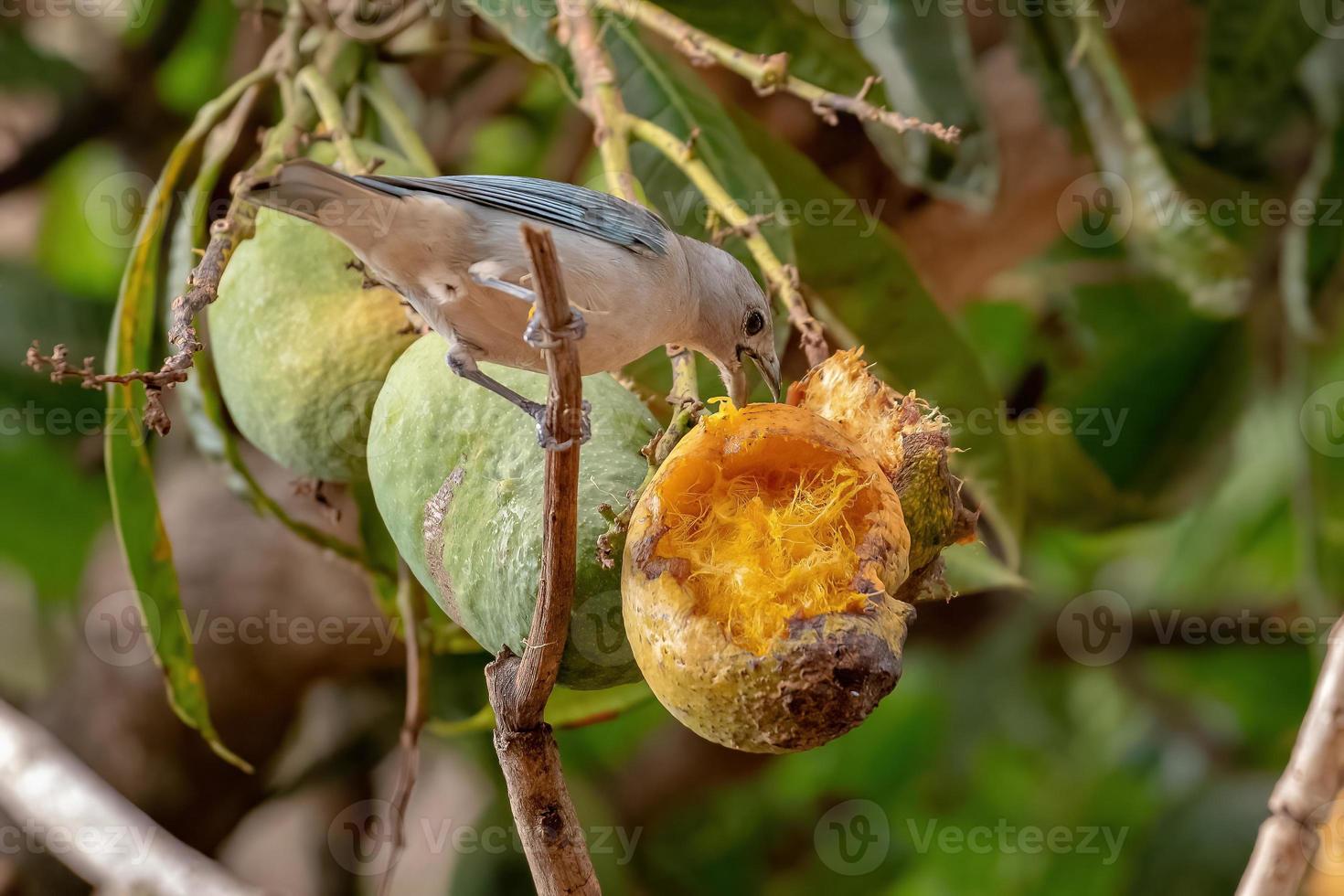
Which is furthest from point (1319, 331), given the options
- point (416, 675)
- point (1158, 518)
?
point (416, 675)

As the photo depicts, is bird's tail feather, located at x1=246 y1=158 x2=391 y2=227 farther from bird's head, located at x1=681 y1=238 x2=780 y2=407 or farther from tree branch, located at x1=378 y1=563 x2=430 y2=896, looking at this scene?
tree branch, located at x1=378 y1=563 x2=430 y2=896

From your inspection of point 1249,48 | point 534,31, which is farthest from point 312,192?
point 1249,48

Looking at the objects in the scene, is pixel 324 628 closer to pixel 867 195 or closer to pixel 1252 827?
pixel 867 195

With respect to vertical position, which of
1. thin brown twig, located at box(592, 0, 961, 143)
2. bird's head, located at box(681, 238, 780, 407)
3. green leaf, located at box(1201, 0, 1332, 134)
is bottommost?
bird's head, located at box(681, 238, 780, 407)

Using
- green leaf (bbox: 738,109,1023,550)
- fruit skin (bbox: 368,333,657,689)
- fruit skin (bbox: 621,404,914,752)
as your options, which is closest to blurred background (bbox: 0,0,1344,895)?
green leaf (bbox: 738,109,1023,550)

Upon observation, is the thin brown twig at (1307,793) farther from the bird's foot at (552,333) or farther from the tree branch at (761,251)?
the bird's foot at (552,333)

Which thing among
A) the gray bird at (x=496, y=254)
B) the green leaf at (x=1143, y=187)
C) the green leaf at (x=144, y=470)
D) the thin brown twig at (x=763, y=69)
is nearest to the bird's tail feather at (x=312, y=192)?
the gray bird at (x=496, y=254)

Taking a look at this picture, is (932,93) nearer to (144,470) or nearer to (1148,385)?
(1148,385)
